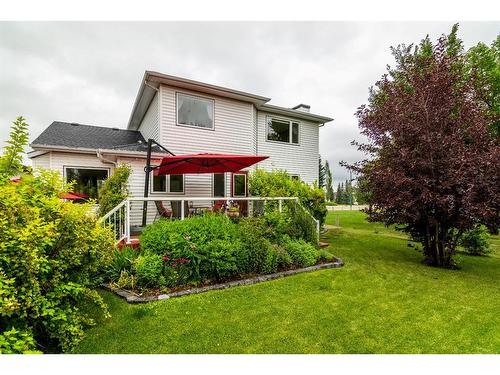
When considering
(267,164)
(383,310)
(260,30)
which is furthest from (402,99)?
(267,164)

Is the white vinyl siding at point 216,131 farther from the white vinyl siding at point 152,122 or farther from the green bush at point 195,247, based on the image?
the green bush at point 195,247

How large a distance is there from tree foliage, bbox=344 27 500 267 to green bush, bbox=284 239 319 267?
2623 mm

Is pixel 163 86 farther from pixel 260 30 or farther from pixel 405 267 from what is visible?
pixel 405 267

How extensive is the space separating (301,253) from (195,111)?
7.72 meters

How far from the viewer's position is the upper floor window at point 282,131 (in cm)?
1409

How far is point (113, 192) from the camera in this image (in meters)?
7.95

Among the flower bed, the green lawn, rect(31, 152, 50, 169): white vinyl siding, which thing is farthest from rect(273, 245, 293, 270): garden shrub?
rect(31, 152, 50, 169): white vinyl siding

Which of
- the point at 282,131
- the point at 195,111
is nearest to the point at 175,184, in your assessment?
the point at 195,111

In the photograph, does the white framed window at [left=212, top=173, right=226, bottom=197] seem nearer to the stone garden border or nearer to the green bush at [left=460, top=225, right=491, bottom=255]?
the stone garden border

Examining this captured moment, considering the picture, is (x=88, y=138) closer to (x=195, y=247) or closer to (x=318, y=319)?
(x=195, y=247)

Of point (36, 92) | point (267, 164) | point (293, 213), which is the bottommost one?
point (293, 213)

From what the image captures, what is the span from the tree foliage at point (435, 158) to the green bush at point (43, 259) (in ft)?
23.5
